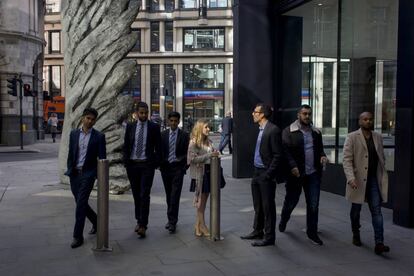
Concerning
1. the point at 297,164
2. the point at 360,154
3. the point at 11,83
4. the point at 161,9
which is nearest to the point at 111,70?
the point at 297,164

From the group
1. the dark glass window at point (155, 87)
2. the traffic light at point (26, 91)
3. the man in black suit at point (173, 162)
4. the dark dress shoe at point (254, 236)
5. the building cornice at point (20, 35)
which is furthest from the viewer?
the dark glass window at point (155, 87)

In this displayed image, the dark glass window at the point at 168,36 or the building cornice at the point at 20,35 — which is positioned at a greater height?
the dark glass window at the point at 168,36

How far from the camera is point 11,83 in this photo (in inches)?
1008

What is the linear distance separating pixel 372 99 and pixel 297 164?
18.8ft

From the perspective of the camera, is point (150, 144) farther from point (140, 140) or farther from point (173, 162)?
point (173, 162)

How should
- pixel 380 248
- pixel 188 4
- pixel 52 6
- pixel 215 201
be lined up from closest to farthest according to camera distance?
1. pixel 380 248
2. pixel 215 201
3. pixel 188 4
4. pixel 52 6

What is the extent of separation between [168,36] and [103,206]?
2073 inches

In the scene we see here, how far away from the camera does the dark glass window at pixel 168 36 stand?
57.0 m

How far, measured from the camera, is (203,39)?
5625 cm

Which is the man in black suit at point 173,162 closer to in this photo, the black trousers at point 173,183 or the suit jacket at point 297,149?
the black trousers at point 173,183

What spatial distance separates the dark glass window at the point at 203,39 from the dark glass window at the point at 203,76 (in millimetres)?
2148

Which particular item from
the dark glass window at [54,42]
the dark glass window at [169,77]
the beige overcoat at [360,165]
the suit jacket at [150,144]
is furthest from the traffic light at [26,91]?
the dark glass window at [54,42]

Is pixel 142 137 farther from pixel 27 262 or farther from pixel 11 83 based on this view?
pixel 11 83

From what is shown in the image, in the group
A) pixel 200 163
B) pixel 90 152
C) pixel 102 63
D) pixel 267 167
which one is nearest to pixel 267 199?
pixel 267 167
